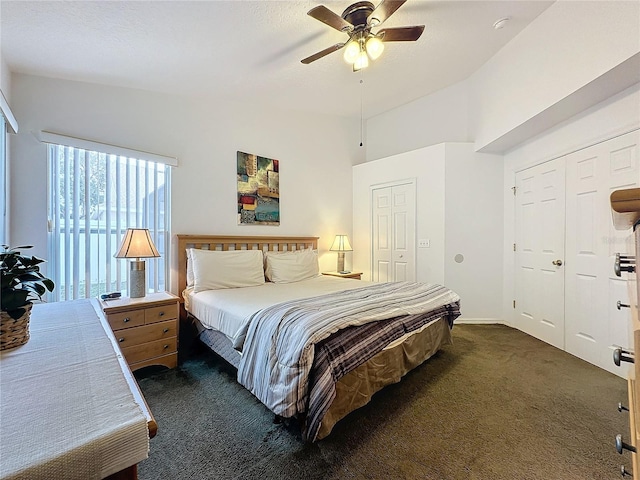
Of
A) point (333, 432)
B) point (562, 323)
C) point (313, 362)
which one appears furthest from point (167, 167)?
point (562, 323)

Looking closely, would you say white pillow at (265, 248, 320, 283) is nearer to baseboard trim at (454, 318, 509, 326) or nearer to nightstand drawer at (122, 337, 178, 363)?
nightstand drawer at (122, 337, 178, 363)

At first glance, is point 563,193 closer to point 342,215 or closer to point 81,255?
point 342,215

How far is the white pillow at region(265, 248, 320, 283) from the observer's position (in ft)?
11.2

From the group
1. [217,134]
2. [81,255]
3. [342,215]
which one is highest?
[217,134]

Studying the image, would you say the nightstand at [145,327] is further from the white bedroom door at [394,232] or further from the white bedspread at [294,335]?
the white bedroom door at [394,232]

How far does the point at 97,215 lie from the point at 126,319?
1.07 meters

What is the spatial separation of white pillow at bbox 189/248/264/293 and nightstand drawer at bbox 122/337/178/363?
526 mm

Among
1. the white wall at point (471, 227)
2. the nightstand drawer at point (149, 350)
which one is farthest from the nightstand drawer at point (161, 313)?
the white wall at point (471, 227)

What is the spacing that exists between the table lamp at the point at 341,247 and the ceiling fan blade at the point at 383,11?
2.86m

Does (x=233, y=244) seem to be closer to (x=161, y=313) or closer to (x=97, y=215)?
(x=161, y=313)

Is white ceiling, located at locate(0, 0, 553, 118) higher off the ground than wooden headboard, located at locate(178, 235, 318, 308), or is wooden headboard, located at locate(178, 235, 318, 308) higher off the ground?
white ceiling, located at locate(0, 0, 553, 118)

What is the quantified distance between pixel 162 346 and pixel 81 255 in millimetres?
1115

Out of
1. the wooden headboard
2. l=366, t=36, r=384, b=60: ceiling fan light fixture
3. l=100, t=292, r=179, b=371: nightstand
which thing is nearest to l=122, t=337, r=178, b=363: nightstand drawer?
l=100, t=292, r=179, b=371: nightstand

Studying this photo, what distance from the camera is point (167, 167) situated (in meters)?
3.06
